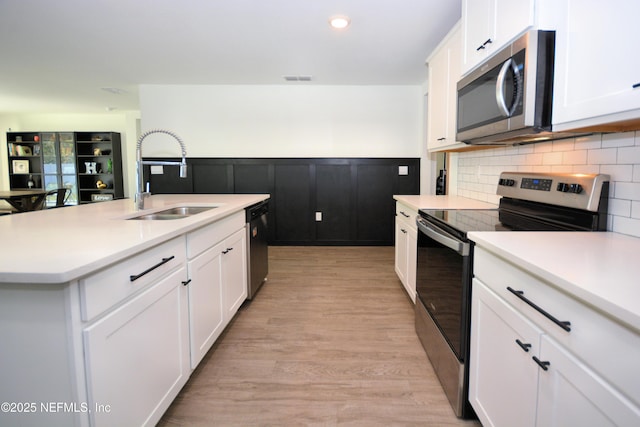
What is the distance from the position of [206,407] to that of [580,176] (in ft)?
6.38

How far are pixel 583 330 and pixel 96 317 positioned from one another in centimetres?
128

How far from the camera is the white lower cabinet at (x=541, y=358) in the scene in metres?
0.71

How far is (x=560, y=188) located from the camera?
1566 millimetres

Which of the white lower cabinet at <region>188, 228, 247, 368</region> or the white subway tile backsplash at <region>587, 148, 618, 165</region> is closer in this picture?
the white subway tile backsplash at <region>587, 148, 618, 165</region>

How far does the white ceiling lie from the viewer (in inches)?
103

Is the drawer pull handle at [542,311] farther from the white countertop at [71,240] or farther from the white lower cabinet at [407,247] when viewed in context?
the white lower cabinet at [407,247]

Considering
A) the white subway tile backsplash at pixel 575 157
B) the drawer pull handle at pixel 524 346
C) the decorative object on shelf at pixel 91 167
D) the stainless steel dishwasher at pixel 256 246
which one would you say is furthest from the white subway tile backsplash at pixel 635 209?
the decorative object on shelf at pixel 91 167

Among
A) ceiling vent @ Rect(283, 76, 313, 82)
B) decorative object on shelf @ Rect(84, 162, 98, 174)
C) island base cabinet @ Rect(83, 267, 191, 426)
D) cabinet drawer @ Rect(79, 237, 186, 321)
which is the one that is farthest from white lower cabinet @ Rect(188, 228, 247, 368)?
decorative object on shelf @ Rect(84, 162, 98, 174)

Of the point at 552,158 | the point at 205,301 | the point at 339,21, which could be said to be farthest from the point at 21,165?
the point at 552,158

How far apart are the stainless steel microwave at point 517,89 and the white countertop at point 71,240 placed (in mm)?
1518

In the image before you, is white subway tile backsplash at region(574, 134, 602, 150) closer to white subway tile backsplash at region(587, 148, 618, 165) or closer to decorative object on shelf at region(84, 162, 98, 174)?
white subway tile backsplash at region(587, 148, 618, 165)

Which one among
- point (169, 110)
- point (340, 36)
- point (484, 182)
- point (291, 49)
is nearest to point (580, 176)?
point (484, 182)

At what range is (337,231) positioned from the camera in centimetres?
510

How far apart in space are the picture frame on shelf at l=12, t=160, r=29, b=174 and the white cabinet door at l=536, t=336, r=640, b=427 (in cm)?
964
